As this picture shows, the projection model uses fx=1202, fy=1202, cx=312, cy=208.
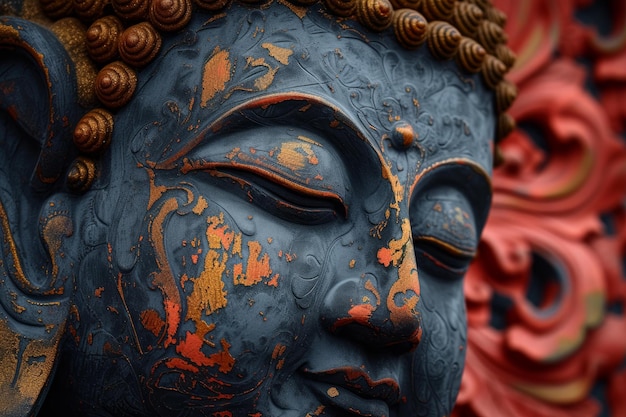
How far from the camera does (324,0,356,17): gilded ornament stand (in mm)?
1561

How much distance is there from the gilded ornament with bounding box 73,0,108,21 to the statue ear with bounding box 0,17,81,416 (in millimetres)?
53

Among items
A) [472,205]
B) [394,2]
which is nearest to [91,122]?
[394,2]

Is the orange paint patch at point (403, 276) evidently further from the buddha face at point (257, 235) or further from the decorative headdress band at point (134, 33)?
the decorative headdress band at point (134, 33)

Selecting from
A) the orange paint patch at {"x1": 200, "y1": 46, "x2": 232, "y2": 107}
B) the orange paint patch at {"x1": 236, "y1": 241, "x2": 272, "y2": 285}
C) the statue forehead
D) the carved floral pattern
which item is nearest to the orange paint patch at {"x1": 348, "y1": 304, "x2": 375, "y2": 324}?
the orange paint patch at {"x1": 236, "y1": 241, "x2": 272, "y2": 285}

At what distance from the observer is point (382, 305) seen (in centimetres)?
147

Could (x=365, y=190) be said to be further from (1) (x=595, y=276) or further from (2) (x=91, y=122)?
(1) (x=595, y=276)

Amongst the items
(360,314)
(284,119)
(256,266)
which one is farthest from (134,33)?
(360,314)

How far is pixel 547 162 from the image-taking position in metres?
2.49

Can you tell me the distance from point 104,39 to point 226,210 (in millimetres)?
289

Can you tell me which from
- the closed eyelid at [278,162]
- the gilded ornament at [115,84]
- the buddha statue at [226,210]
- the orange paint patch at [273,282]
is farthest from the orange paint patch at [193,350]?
the gilded ornament at [115,84]

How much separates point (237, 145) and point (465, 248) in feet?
1.18

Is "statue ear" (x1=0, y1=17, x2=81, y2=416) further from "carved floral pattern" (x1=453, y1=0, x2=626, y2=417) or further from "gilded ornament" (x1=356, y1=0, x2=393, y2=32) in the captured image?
"carved floral pattern" (x1=453, y1=0, x2=626, y2=417)

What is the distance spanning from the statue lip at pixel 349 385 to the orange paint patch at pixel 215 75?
363 millimetres

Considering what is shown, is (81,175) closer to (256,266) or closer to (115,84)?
(115,84)
